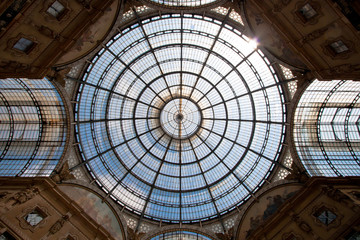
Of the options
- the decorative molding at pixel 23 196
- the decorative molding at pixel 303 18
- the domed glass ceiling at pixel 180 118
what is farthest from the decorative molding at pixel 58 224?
the decorative molding at pixel 303 18

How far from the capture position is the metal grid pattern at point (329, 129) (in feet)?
63.4

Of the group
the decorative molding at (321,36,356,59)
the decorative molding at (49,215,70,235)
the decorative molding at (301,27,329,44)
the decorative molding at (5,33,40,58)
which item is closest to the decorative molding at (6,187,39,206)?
the decorative molding at (49,215,70,235)

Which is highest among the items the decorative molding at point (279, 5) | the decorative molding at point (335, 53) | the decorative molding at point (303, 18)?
the decorative molding at point (279, 5)

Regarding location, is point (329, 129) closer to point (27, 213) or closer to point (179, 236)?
point (179, 236)

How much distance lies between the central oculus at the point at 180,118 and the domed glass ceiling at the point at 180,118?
0.11 m

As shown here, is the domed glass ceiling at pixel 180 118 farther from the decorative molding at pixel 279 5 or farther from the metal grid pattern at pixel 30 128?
the decorative molding at pixel 279 5

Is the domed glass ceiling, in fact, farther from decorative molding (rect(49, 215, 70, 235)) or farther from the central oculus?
decorative molding (rect(49, 215, 70, 235))

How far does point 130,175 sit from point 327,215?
1723cm

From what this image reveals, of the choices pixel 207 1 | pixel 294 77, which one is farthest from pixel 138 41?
pixel 294 77

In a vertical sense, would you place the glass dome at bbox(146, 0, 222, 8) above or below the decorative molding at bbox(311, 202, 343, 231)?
above

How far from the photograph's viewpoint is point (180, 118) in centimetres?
2631

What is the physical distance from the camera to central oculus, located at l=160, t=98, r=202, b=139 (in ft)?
85.8

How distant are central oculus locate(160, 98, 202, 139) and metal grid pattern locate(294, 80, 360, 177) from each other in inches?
406

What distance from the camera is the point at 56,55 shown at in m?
14.2
